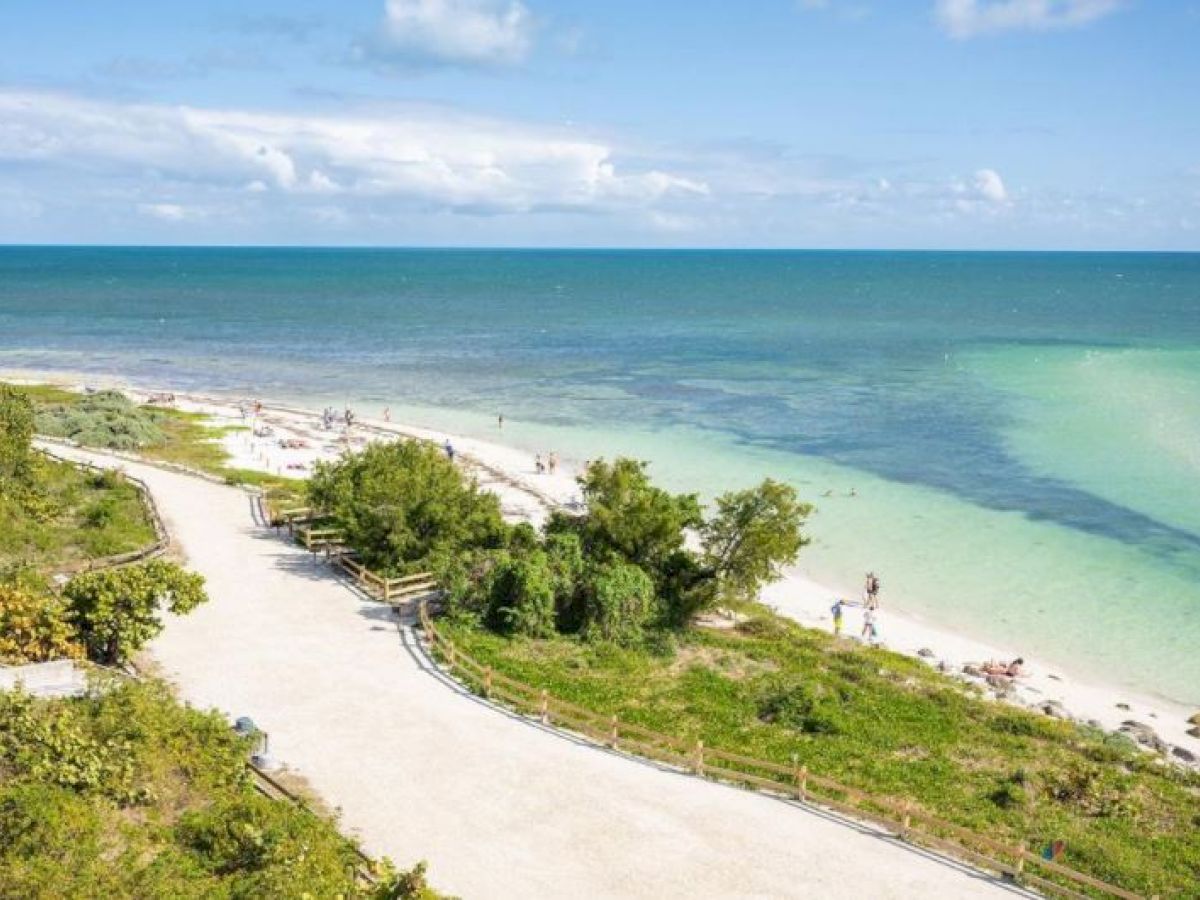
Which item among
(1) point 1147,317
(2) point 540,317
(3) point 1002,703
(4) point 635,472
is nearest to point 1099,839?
(3) point 1002,703

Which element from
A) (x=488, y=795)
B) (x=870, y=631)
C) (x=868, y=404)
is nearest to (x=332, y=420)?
(x=868, y=404)

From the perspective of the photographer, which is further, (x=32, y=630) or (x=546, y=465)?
(x=546, y=465)

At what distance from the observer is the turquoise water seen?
39.0 m

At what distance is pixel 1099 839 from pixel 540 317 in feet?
405

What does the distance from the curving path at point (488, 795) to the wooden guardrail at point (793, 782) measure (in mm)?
426

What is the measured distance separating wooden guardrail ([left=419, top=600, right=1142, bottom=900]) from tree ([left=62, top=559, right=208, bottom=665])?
7039mm

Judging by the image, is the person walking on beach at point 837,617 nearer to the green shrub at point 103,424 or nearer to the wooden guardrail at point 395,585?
the wooden guardrail at point 395,585

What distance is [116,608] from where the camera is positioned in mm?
24375

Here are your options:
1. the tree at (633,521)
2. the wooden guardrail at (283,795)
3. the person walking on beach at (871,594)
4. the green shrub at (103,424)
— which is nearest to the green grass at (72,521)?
the wooden guardrail at (283,795)

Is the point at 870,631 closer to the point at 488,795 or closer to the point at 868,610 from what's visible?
the point at 868,610

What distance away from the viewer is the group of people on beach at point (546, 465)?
52.5 meters

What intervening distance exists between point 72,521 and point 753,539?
23.6 m

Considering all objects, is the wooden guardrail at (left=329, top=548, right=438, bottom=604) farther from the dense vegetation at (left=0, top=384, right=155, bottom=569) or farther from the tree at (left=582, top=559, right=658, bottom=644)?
the dense vegetation at (left=0, top=384, right=155, bottom=569)

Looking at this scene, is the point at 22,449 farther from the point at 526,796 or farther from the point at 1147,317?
the point at 1147,317
